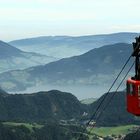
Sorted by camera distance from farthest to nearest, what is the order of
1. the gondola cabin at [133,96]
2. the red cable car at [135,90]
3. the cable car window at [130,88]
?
the cable car window at [130,88] → the gondola cabin at [133,96] → the red cable car at [135,90]

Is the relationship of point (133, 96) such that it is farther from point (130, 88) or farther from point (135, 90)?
point (135, 90)

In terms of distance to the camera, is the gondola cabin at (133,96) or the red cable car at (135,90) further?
the gondola cabin at (133,96)

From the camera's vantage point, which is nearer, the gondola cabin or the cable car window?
the gondola cabin

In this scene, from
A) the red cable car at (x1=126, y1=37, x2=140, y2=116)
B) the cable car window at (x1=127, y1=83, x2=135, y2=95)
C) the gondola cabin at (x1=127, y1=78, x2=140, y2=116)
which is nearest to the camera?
the red cable car at (x1=126, y1=37, x2=140, y2=116)

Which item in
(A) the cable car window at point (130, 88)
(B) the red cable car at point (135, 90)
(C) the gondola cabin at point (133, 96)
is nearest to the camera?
(B) the red cable car at point (135, 90)

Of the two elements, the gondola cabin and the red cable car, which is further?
the gondola cabin

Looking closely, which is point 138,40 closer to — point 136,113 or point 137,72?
point 137,72

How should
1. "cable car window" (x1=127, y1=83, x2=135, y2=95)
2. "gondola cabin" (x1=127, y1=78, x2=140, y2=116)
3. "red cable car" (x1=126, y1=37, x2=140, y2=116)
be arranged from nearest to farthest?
"red cable car" (x1=126, y1=37, x2=140, y2=116), "gondola cabin" (x1=127, y1=78, x2=140, y2=116), "cable car window" (x1=127, y1=83, x2=135, y2=95)

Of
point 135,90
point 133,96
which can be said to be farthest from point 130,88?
point 135,90

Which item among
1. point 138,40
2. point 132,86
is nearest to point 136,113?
point 132,86
